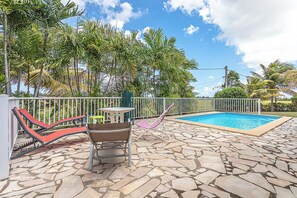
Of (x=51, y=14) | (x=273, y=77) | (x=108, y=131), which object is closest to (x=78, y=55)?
(x=51, y=14)

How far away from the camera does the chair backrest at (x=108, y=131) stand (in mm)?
2285

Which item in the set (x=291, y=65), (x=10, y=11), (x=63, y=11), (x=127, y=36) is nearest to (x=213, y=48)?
(x=291, y=65)

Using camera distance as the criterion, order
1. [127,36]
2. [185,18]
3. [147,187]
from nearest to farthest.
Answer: [147,187] < [127,36] < [185,18]

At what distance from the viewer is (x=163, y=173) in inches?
89.7

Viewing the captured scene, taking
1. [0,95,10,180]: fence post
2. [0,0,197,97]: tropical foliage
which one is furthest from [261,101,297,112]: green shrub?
[0,95,10,180]: fence post

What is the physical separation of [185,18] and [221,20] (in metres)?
3.59

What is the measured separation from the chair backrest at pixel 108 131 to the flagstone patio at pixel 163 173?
1.58ft

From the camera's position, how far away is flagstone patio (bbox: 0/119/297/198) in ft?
6.05

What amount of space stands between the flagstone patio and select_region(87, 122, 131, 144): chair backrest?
48 cm

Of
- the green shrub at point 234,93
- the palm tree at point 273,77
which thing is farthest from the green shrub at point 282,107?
the green shrub at point 234,93

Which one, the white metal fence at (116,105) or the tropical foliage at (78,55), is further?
the tropical foliage at (78,55)

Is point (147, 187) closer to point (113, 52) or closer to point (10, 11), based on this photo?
point (10, 11)

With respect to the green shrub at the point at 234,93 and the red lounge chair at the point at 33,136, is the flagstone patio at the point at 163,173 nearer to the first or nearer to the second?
the red lounge chair at the point at 33,136

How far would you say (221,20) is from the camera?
9.88 m
